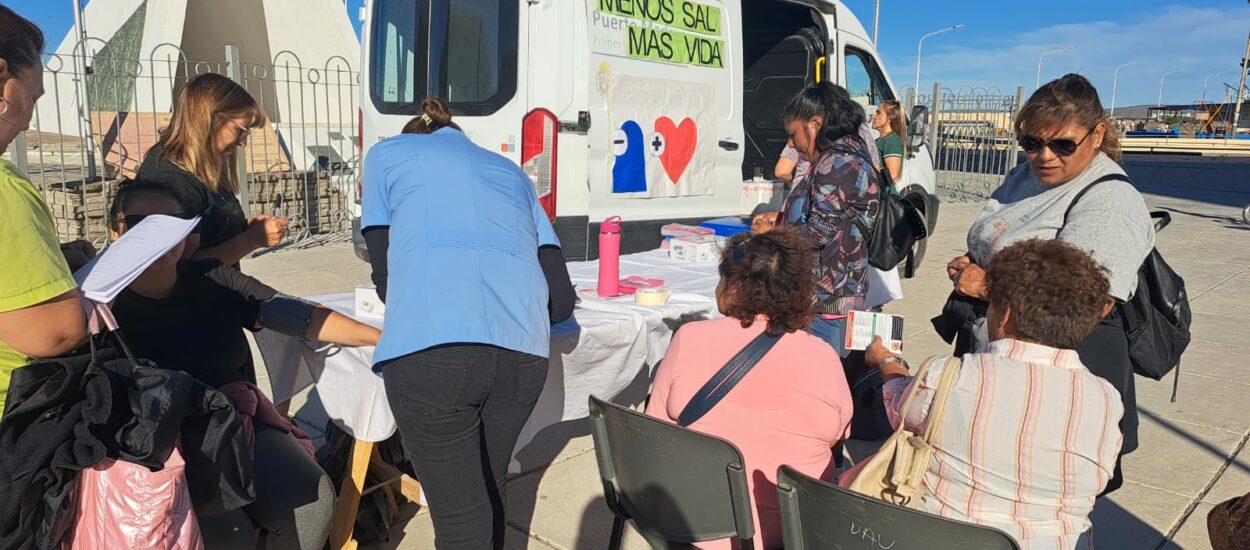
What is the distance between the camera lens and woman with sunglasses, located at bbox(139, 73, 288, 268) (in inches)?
104

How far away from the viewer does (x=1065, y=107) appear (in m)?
2.24

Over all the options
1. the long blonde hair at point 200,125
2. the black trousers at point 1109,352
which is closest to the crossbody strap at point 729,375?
the black trousers at point 1109,352

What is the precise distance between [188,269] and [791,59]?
520cm

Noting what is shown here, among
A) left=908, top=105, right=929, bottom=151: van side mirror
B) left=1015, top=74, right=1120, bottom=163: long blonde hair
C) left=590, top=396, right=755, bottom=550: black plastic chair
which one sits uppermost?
left=908, top=105, right=929, bottom=151: van side mirror

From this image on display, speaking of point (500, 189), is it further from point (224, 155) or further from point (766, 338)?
point (224, 155)

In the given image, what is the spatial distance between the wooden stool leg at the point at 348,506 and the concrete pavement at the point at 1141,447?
265 mm

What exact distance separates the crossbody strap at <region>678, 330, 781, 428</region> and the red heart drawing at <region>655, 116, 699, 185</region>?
2.80 metres

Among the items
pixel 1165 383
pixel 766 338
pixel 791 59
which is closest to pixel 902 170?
pixel 791 59

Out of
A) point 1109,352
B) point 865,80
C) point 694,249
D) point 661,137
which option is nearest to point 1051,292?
point 1109,352

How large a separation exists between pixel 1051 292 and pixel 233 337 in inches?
82.3

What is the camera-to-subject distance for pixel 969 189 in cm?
1766

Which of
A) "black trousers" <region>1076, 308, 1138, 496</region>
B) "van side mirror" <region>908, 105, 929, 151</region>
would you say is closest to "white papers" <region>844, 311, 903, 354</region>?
"black trousers" <region>1076, 308, 1138, 496</region>

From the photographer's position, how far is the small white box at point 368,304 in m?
2.72

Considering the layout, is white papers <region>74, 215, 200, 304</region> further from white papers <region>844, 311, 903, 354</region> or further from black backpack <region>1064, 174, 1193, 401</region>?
black backpack <region>1064, 174, 1193, 401</region>
